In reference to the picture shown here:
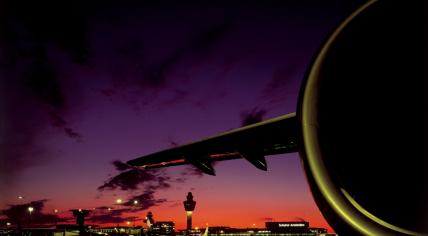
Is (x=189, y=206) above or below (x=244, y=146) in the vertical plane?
above

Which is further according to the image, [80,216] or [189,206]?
[80,216]

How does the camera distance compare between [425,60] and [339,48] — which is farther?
[339,48]

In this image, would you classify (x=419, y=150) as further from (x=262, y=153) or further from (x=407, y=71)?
(x=262, y=153)

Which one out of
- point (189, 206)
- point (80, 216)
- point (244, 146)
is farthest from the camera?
point (80, 216)

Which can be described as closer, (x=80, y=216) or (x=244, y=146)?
(x=244, y=146)

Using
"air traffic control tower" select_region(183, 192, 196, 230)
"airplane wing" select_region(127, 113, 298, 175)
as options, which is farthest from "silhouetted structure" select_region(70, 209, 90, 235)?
"airplane wing" select_region(127, 113, 298, 175)

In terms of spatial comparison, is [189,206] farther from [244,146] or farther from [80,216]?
[244,146]

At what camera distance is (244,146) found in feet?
12.3

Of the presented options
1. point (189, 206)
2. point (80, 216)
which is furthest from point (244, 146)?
point (80, 216)

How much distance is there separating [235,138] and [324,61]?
5.76ft

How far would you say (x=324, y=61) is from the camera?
6.81 feet

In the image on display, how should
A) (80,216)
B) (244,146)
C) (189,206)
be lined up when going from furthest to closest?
(80,216), (189,206), (244,146)

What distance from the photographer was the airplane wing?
3.21 meters

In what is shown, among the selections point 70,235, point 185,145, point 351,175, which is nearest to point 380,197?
point 351,175
